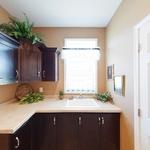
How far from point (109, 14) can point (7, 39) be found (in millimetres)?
1872

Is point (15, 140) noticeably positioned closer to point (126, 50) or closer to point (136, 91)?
point (136, 91)

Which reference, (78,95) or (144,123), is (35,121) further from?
(144,123)

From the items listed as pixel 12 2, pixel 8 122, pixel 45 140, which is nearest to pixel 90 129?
pixel 45 140

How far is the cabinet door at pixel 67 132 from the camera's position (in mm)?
3191

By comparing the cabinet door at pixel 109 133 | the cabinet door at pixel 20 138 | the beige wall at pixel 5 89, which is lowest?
the cabinet door at pixel 109 133

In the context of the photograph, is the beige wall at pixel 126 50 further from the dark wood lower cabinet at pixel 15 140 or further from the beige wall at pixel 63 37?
the dark wood lower cabinet at pixel 15 140

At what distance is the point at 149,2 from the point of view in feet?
6.20

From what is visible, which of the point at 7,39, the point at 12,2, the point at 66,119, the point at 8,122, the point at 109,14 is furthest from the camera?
the point at 109,14

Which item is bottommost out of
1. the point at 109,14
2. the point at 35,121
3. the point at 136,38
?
the point at 35,121

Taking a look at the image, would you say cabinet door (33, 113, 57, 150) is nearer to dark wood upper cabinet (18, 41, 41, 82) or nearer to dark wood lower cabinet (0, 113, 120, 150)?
dark wood lower cabinet (0, 113, 120, 150)

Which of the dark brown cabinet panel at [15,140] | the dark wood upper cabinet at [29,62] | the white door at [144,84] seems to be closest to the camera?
the dark brown cabinet panel at [15,140]

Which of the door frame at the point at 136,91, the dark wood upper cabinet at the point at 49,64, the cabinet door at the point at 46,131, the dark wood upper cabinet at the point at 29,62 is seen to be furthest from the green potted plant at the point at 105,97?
the door frame at the point at 136,91

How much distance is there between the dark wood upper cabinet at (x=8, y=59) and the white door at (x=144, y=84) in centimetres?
165

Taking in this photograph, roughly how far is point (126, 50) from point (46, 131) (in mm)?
1774
